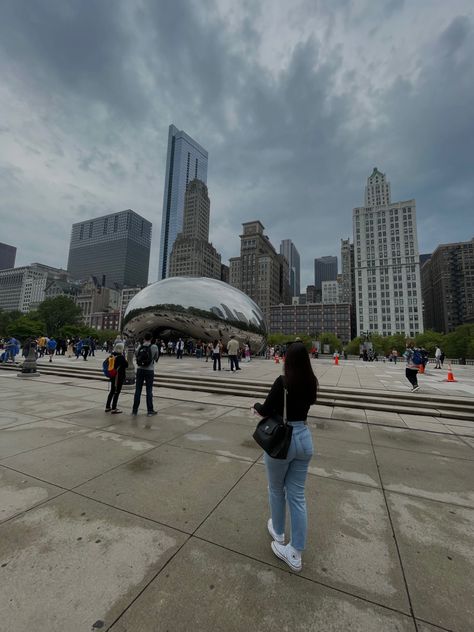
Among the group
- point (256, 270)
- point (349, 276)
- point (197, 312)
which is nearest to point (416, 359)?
point (197, 312)

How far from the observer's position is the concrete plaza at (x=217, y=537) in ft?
5.75

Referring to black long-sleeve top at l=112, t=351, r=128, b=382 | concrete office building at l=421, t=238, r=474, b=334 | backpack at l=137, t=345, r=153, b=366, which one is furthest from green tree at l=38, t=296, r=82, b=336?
concrete office building at l=421, t=238, r=474, b=334

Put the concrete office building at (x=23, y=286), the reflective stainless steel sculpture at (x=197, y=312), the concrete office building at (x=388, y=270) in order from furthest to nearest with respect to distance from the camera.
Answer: the concrete office building at (x=23, y=286)
the concrete office building at (x=388, y=270)
the reflective stainless steel sculpture at (x=197, y=312)

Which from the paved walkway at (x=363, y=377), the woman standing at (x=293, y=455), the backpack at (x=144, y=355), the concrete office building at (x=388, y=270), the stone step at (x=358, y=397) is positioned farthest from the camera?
the concrete office building at (x=388, y=270)

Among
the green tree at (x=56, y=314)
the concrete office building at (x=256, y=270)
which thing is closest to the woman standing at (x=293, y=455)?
the green tree at (x=56, y=314)

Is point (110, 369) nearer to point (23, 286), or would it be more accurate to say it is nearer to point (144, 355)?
point (144, 355)

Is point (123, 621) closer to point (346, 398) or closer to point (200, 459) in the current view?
point (200, 459)

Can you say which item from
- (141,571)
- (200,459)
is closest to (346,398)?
(200,459)

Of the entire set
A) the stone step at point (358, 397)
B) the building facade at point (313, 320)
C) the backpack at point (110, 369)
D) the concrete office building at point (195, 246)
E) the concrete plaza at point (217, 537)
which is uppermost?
the concrete office building at point (195, 246)

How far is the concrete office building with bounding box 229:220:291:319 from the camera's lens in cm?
15338

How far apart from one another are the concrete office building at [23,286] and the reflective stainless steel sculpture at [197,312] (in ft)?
579

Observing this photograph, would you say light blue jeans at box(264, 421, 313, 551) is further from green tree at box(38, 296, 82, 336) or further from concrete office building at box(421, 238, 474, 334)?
concrete office building at box(421, 238, 474, 334)

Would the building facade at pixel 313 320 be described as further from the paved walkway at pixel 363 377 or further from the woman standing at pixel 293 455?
the woman standing at pixel 293 455

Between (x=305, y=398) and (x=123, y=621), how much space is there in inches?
70.2
